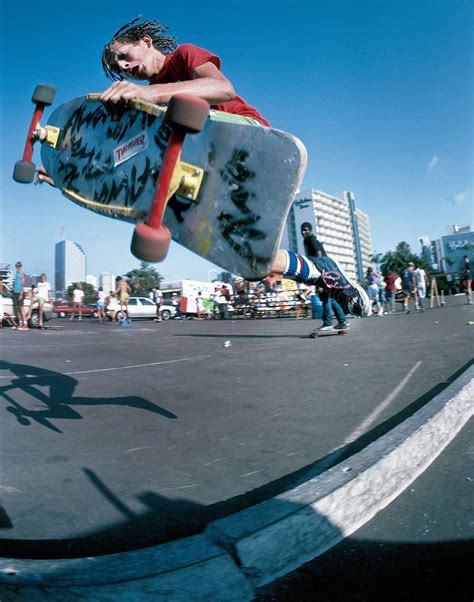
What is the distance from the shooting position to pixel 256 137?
2.55 metres

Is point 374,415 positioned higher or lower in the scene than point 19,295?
lower

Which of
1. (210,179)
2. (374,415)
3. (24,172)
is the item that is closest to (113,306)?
(24,172)

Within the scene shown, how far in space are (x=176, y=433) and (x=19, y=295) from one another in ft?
37.9

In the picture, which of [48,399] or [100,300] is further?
[100,300]

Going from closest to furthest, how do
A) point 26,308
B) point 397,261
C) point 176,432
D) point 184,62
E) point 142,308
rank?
point 176,432 → point 184,62 → point 26,308 → point 142,308 → point 397,261

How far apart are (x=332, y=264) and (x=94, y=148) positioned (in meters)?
2.45

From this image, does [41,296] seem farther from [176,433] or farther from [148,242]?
[148,242]

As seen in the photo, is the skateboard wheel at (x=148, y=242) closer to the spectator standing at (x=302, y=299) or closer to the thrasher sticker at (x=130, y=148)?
the thrasher sticker at (x=130, y=148)

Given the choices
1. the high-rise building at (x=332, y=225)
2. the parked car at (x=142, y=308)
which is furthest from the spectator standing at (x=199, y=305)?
the high-rise building at (x=332, y=225)

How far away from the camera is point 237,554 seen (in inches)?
44.4

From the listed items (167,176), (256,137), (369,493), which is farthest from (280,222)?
(369,493)

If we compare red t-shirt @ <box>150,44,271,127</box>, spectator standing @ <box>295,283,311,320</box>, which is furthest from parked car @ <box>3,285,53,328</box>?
red t-shirt @ <box>150,44,271,127</box>

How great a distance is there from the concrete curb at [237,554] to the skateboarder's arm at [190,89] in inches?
84.1

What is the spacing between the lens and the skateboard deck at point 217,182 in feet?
8.23
